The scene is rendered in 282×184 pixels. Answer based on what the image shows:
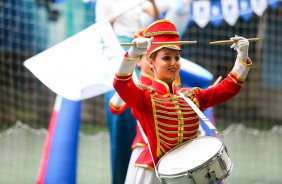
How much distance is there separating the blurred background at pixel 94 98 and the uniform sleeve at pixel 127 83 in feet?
4.73

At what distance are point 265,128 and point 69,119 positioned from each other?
542cm

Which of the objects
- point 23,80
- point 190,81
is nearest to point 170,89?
point 190,81

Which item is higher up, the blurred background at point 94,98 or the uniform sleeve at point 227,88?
the uniform sleeve at point 227,88

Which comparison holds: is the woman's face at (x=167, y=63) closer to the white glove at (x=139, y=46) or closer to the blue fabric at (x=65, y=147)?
the white glove at (x=139, y=46)

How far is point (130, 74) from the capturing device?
2.00 meters

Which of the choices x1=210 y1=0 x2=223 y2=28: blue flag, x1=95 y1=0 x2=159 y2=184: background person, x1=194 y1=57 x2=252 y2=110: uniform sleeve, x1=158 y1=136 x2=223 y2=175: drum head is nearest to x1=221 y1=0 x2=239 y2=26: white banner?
x1=210 y1=0 x2=223 y2=28: blue flag

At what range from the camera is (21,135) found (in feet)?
23.2

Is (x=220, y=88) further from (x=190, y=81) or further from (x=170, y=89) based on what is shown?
(x=190, y=81)

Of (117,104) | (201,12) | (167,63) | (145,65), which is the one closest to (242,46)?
(167,63)

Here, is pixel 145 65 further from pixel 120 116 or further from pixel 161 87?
pixel 161 87

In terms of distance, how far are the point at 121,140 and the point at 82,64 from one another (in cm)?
58

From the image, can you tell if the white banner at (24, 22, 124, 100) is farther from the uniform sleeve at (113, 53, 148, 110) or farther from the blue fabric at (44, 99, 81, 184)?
the uniform sleeve at (113, 53, 148, 110)

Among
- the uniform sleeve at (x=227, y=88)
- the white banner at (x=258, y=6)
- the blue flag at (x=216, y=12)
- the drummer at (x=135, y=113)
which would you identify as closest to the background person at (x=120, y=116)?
the drummer at (x=135, y=113)

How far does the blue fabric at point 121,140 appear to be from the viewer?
3207 mm
